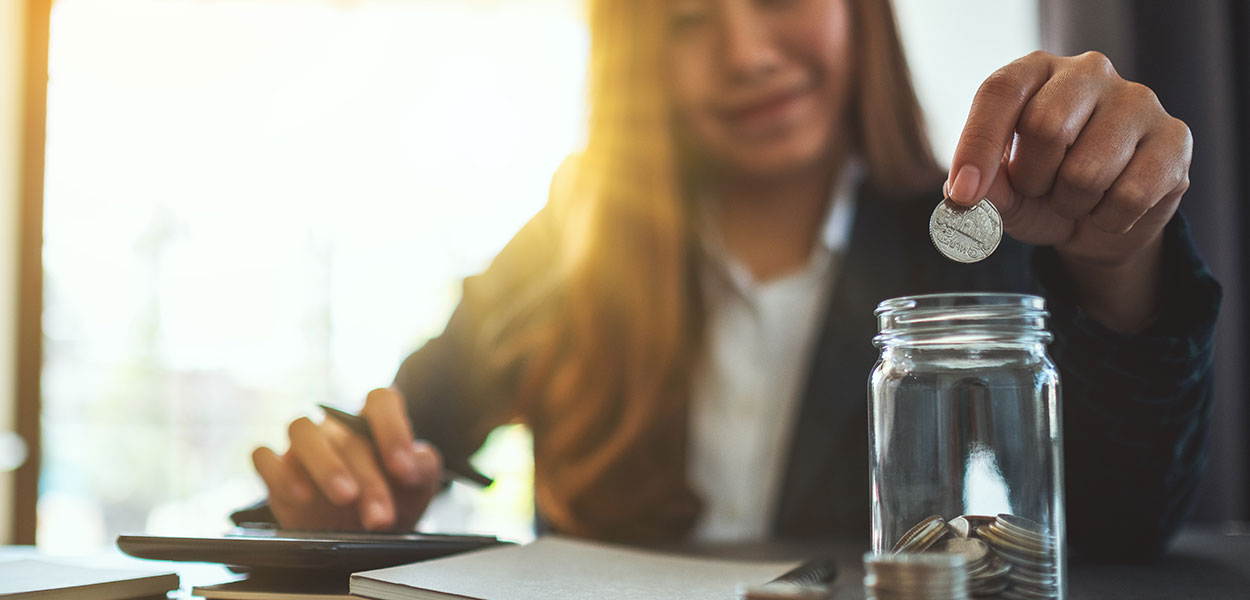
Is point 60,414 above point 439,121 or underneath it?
underneath

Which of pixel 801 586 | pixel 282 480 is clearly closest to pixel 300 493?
pixel 282 480

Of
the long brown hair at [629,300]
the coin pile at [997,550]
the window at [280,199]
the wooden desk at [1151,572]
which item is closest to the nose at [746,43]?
the long brown hair at [629,300]

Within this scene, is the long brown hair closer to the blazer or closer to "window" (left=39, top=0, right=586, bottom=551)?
the blazer

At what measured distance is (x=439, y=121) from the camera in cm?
300

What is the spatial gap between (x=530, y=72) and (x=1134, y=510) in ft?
8.56

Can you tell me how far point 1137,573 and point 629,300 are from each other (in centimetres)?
79

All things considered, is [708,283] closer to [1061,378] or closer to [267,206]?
[1061,378]

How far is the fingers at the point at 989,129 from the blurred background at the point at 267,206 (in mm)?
2517

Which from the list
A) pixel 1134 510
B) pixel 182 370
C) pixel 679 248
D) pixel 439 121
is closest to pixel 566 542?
pixel 1134 510

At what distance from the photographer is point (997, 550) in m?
0.40

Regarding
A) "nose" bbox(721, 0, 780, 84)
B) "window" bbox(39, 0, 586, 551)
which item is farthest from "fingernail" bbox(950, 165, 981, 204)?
"window" bbox(39, 0, 586, 551)

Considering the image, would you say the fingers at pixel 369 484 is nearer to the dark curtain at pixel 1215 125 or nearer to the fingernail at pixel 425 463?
the fingernail at pixel 425 463

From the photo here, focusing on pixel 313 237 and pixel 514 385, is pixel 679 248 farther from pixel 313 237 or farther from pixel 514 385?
pixel 313 237

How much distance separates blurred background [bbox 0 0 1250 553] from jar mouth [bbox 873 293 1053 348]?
2.51 m
